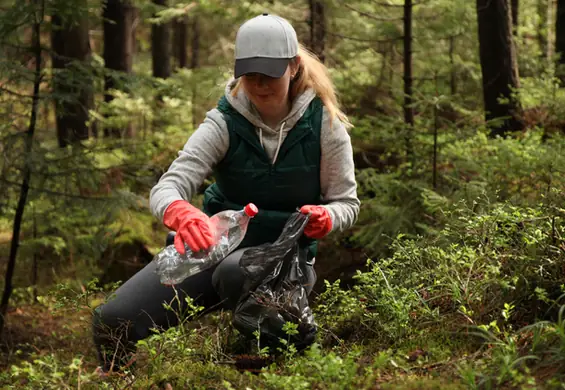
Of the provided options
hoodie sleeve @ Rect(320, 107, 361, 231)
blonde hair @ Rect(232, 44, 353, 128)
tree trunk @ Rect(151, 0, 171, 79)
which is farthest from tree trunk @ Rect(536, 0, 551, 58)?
hoodie sleeve @ Rect(320, 107, 361, 231)

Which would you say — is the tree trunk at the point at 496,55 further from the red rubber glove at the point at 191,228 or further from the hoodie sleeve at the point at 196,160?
the red rubber glove at the point at 191,228

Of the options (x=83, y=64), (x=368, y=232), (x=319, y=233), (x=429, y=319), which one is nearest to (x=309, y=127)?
(x=319, y=233)

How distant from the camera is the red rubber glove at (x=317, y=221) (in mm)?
3816

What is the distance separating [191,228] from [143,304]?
2.01 ft

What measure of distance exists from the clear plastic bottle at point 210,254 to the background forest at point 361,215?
0.89 ft

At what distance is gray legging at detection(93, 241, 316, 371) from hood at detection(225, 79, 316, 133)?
0.72m

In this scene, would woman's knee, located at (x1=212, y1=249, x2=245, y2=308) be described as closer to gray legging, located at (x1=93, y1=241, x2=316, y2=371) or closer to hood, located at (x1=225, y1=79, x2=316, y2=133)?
gray legging, located at (x1=93, y1=241, x2=316, y2=371)

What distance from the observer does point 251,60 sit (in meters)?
3.76

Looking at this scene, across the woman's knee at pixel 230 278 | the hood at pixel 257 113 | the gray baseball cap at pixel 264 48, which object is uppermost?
the gray baseball cap at pixel 264 48

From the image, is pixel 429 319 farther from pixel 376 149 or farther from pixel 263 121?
pixel 376 149

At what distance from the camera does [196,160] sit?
13.0 ft

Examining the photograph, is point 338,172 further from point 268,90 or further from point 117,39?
point 117,39

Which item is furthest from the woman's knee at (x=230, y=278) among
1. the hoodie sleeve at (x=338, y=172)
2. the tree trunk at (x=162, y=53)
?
the tree trunk at (x=162, y=53)

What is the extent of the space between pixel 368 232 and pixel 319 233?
329 cm
